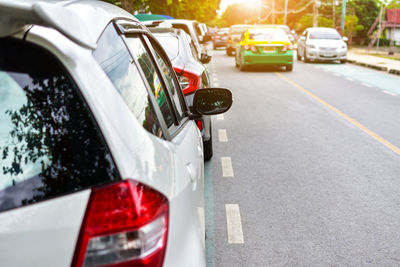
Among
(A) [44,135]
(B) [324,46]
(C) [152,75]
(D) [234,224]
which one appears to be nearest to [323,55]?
(B) [324,46]

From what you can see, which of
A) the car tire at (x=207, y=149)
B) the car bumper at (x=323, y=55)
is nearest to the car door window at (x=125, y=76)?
the car tire at (x=207, y=149)

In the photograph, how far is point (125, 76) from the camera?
1769mm

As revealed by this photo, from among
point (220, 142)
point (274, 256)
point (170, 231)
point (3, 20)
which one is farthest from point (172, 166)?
point (220, 142)

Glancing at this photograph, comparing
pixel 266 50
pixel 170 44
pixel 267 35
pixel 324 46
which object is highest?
pixel 170 44

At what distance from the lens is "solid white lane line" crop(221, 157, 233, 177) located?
6039mm

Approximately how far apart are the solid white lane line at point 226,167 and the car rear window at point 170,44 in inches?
58.5

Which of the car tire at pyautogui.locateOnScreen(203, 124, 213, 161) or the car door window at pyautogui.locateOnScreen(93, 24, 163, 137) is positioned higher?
the car door window at pyautogui.locateOnScreen(93, 24, 163, 137)

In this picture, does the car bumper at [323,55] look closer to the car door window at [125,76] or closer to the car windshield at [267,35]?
the car windshield at [267,35]

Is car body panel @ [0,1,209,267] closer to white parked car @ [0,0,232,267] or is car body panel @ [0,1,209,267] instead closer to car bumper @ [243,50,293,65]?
white parked car @ [0,0,232,267]

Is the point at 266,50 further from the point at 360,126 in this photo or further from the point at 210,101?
the point at 210,101

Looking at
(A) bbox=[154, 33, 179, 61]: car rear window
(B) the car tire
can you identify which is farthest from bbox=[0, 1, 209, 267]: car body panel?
(A) bbox=[154, 33, 179, 61]: car rear window

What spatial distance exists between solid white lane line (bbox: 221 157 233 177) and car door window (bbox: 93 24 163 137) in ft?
13.6

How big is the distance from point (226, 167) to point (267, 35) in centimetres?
1418

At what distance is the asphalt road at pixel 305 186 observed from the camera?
12.9 feet
